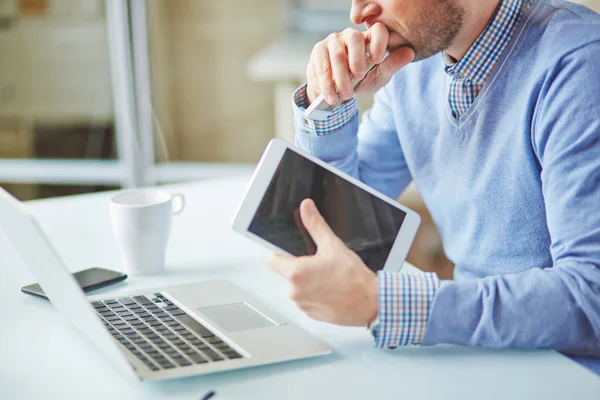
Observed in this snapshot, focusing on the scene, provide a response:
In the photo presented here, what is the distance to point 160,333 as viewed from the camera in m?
0.82

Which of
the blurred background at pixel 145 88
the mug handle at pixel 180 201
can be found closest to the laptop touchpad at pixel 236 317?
the mug handle at pixel 180 201

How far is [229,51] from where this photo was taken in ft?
10.1

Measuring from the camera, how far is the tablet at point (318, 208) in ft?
2.89

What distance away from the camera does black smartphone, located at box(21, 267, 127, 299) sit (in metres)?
0.98

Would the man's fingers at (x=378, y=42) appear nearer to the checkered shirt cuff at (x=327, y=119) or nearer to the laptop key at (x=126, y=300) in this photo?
the checkered shirt cuff at (x=327, y=119)

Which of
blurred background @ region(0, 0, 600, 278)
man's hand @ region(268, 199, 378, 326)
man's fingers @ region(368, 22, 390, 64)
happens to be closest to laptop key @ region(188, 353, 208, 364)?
man's hand @ region(268, 199, 378, 326)

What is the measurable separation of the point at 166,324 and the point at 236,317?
0.09m

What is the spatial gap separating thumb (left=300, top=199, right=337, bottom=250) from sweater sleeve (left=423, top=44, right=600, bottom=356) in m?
0.14

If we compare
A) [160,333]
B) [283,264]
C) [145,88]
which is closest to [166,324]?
[160,333]

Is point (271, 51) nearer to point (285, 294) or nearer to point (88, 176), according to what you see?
point (88, 176)

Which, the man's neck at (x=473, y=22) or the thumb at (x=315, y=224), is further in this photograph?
the man's neck at (x=473, y=22)

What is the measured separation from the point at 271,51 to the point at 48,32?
38.7 inches

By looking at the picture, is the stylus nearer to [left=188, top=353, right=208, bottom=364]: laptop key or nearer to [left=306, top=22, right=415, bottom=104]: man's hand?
[left=306, top=22, right=415, bottom=104]: man's hand

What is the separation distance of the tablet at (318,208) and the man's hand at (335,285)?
0.22ft
